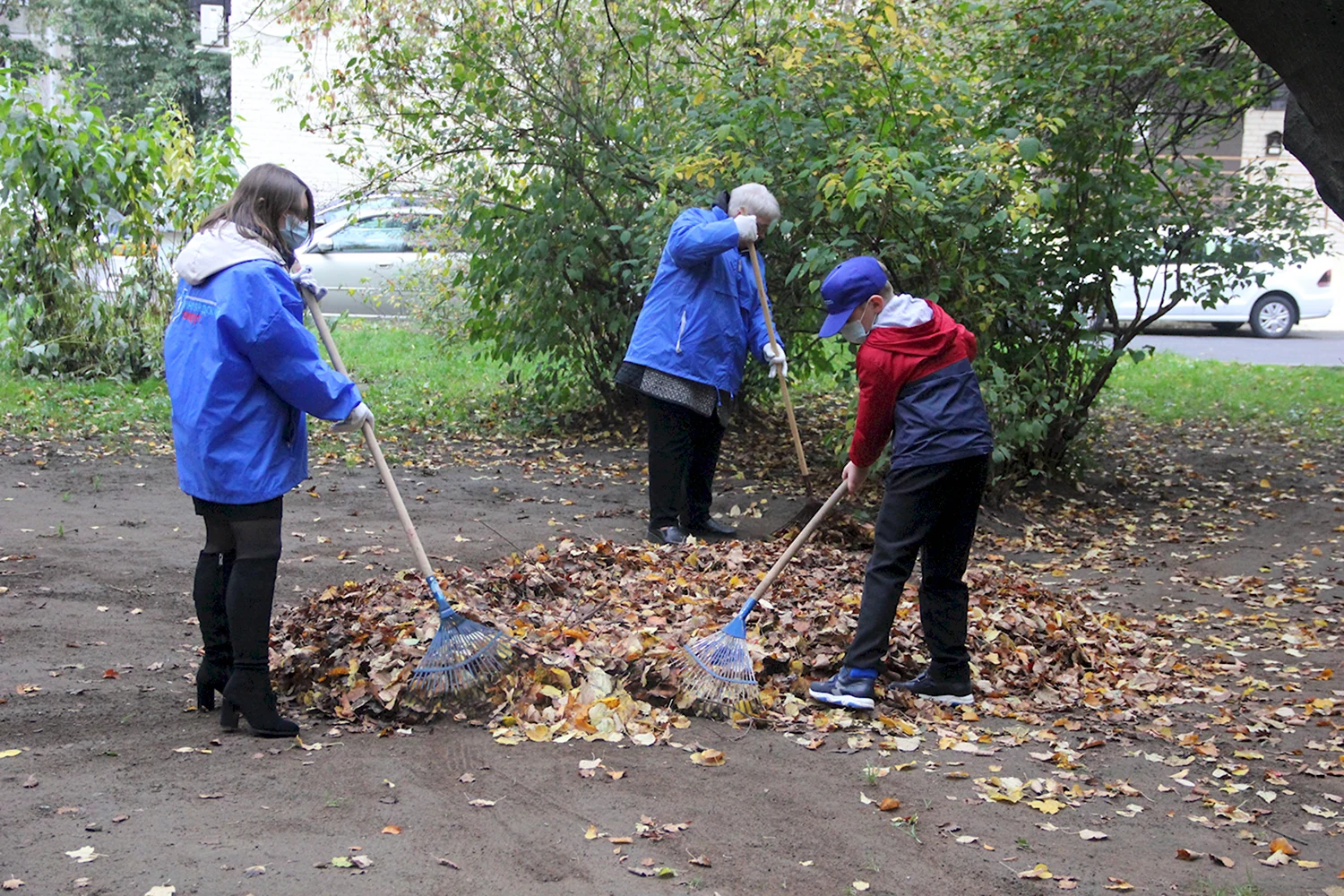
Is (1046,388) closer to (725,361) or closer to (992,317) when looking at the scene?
(992,317)

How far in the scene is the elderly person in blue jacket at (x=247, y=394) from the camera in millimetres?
3578

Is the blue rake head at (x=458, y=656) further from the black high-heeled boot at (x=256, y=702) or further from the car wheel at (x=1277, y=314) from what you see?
the car wheel at (x=1277, y=314)

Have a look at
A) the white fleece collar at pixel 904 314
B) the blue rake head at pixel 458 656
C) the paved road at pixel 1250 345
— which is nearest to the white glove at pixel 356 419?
the blue rake head at pixel 458 656

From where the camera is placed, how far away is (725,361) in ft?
21.0

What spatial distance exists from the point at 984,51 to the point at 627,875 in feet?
19.8

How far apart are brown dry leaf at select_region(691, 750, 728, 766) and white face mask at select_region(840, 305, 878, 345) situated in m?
1.52

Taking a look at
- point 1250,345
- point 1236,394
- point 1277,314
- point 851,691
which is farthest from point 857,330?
point 1277,314

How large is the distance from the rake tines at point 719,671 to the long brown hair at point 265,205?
1.84m

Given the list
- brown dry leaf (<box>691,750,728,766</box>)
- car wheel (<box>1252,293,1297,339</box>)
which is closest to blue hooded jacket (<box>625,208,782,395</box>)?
brown dry leaf (<box>691,750,728,766</box>)

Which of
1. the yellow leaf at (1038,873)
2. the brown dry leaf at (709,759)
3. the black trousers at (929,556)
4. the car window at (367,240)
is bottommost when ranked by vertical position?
the yellow leaf at (1038,873)

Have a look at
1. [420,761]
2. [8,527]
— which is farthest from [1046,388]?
→ [8,527]

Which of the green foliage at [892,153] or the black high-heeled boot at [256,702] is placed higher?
the green foliage at [892,153]

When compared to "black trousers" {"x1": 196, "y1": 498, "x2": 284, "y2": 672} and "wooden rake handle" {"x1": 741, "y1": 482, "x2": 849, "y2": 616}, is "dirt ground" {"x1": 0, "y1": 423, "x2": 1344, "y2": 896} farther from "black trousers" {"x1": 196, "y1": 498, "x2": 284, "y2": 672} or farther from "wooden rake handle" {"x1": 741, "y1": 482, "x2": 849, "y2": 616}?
"wooden rake handle" {"x1": 741, "y1": 482, "x2": 849, "y2": 616}

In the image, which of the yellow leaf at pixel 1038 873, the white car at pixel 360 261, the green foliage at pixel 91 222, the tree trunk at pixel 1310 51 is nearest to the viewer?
the tree trunk at pixel 1310 51
